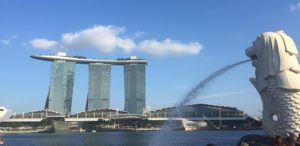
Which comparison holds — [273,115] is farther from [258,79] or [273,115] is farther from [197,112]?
[197,112]

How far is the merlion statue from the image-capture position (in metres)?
24.3

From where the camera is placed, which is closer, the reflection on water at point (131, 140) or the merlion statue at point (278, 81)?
the merlion statue at point (278, 81)

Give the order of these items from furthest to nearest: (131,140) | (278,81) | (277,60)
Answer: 1. (131,140)
2. (277,60)
3. (278,81)

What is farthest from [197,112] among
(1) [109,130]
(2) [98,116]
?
(2) [98,116]

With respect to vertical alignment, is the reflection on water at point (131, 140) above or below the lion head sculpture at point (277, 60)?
below

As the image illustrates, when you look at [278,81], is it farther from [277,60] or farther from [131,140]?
[131,140]

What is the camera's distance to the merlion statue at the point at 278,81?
24.3 metres

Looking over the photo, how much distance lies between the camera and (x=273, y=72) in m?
24.9

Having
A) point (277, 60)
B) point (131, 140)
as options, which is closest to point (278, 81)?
point (277, 60)

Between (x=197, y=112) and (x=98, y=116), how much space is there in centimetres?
4912

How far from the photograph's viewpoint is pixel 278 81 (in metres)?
24.6

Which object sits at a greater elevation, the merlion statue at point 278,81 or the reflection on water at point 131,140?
the merlion statue at point 278,81

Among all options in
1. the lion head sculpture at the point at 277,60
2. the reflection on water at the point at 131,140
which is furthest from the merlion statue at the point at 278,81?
the reflection on water at the point at 131,140

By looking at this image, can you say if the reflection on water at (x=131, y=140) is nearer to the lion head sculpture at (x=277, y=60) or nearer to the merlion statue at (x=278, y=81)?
the merlion statue at (x=278, y=81)
